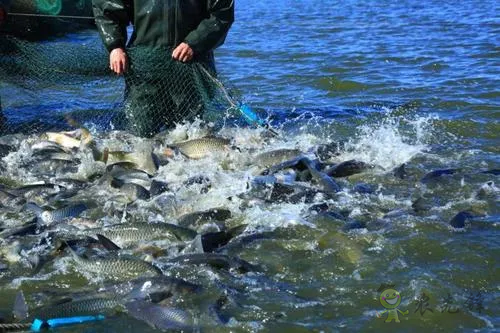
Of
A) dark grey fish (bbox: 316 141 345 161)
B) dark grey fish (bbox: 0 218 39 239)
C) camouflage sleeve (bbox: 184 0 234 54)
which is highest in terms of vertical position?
camouflage sleeve (bbox: 184 0 234 54)

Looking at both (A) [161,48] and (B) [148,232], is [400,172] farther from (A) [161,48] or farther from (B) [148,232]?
(A) [161,48]

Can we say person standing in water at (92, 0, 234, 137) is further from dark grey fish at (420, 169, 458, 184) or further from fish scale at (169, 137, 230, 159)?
dark grey fish at (420, 169, 458, 184)

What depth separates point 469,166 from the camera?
7062 millimetres

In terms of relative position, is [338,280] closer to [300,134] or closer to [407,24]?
[300,134]

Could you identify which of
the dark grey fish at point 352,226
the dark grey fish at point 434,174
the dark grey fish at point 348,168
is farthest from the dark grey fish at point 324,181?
the dark grey fish at point 434,174

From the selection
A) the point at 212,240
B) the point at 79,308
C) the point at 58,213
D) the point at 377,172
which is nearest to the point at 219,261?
the point at 212,240

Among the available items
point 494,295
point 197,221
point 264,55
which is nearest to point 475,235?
point 494,295

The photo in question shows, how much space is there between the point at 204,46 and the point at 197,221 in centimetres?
261

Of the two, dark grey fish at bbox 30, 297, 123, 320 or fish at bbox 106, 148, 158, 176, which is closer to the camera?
dark grey fish at bbox 30, 297, 123, 320

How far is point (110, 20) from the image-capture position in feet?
25.5

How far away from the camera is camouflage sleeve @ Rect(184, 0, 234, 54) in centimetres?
757

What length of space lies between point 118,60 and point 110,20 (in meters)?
0.49

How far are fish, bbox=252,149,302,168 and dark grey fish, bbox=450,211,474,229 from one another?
2002 millimetres

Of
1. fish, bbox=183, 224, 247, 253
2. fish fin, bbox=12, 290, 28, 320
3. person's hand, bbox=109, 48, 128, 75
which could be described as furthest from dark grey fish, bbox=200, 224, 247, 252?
person's hand, bbox=109, 48, 128, 75
